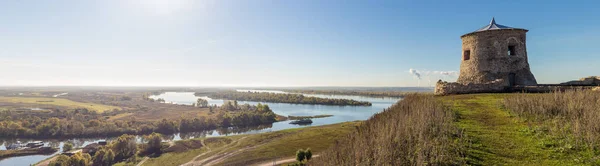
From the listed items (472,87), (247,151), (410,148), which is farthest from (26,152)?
(472,87)

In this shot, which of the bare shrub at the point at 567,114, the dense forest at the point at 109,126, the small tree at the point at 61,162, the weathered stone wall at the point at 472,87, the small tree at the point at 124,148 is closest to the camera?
the bare shrub at the point at 567,114

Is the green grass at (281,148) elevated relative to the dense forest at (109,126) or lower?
elevated

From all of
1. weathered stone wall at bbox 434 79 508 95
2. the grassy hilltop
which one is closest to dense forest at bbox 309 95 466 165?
the grassy hilltop

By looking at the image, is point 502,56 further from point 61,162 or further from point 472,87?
point 61,162

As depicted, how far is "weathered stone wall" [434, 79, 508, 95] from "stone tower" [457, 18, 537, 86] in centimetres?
97

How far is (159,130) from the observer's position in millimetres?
73500

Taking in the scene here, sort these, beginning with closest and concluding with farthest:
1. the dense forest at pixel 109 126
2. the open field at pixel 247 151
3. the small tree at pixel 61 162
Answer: the open field at pixel 247 151 < the small tree at pixel 61 162 < the dense forest at pixel 109 126

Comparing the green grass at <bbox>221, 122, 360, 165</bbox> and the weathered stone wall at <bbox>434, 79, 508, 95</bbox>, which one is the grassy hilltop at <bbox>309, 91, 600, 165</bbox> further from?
the green grass at <bbox>221, 122, 360, 165</bbox>

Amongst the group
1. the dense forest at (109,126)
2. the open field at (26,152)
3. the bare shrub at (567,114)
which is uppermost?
the bare shrub at (567,114)

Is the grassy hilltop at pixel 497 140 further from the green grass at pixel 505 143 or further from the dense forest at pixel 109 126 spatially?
the dense forest at pixel 109 126

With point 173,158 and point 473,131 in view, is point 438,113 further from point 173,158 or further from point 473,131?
point 173,158

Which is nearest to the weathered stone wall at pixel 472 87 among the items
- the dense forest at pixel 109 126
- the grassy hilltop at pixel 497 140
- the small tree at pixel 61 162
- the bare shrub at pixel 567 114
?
the bare shrub at pixel 567 114

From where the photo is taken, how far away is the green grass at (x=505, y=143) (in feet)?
19.5

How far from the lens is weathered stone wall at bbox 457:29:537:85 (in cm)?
1847
